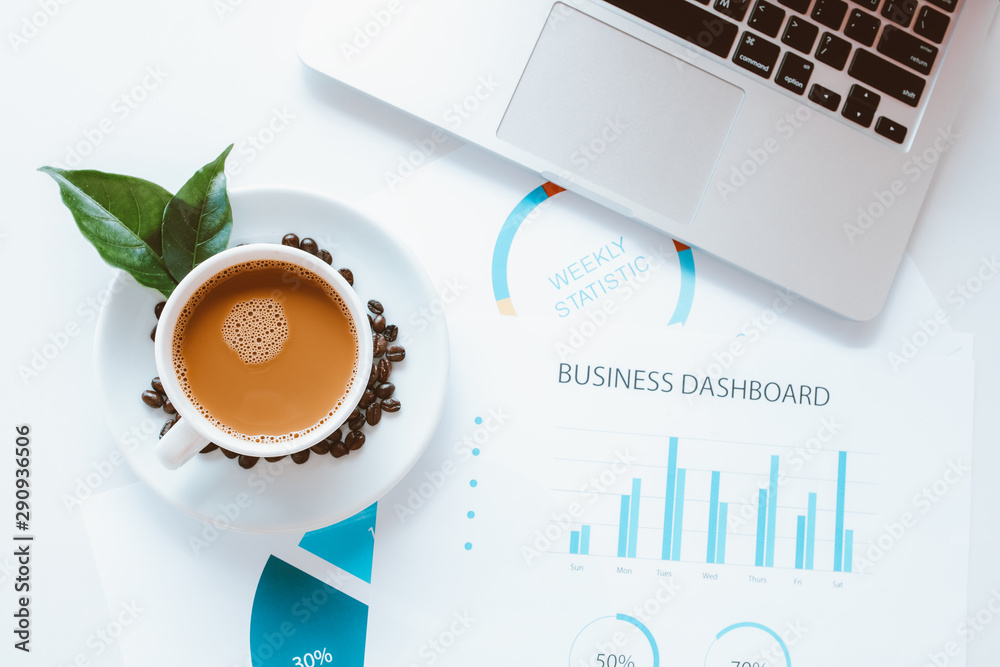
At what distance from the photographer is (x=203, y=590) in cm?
84

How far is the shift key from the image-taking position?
0.80m

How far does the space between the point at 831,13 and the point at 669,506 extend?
601 mm

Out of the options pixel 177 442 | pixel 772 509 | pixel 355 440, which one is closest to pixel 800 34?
pixel 772 509

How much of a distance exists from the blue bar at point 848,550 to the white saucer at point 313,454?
1.78 ft

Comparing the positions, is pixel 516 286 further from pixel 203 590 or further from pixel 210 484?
pixel 203 590

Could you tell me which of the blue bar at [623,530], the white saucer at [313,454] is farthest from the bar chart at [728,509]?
the white saucer at [313,454]

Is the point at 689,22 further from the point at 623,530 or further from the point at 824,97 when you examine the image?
the point at 623,530

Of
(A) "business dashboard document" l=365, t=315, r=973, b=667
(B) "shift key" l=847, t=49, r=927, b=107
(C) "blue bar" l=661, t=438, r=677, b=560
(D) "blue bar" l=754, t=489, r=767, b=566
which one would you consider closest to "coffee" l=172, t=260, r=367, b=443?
(A) "business dashboard document" l=365, t=315, r=973, b=667

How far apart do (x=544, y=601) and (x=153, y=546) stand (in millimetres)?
472

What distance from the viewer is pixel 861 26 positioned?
31.3 inches

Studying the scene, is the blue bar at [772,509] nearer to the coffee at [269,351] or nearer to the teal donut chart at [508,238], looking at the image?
the teal donut chart at [508,238]

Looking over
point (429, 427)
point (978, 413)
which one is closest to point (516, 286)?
point (429, 427)

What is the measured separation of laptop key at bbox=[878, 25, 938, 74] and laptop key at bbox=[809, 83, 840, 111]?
71 millimetres

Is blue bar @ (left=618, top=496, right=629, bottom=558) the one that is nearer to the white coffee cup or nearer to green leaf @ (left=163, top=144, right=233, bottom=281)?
the white coffee cup
